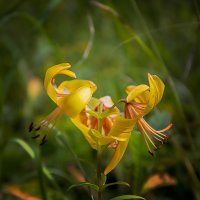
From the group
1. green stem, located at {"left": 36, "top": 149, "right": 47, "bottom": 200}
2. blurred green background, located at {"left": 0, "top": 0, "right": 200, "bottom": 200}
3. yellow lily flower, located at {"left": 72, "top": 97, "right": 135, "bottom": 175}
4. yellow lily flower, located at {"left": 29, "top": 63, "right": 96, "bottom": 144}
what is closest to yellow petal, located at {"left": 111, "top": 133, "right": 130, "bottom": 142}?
yellow lily flower, located at {"left": 72, "top": 97, "right": 135, "bottom": 175}

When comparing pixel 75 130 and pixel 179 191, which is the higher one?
pixel 75 130

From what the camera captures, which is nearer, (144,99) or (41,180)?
(144,99)

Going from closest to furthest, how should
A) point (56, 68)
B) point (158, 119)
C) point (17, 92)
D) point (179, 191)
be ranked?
point (56, 68), point (158, 119), point (179, 191), point (17, 92)

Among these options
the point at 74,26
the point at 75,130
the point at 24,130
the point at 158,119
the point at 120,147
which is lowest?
the point at 74,26

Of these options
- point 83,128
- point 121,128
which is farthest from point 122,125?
point 83,128

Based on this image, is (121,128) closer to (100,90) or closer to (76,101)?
(76,101)

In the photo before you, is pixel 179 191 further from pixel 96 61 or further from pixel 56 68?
pixel 96 61

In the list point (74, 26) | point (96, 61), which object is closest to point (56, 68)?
point (96, 61)
